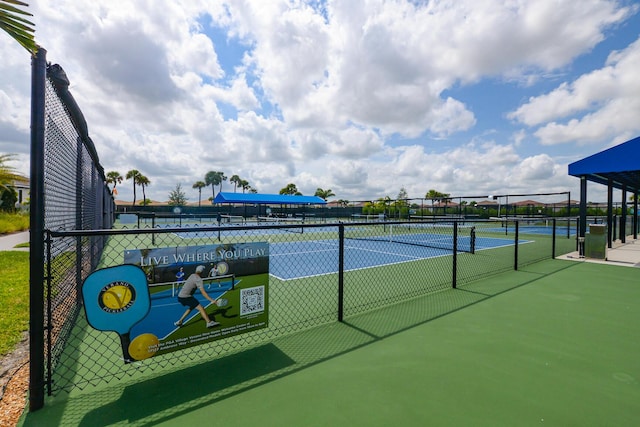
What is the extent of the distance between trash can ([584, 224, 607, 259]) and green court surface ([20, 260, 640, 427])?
6.81m

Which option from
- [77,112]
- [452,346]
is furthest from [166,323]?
[452,346]

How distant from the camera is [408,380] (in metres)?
3.19

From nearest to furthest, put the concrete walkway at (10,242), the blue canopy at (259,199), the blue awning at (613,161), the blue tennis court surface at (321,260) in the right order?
the blue tennis court surface at (321,260)
the blue awning at (613,161)
the concrete walkway at (10,242)
the blue canopy at (259,199)

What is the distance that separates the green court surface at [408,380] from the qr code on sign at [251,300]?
52cm

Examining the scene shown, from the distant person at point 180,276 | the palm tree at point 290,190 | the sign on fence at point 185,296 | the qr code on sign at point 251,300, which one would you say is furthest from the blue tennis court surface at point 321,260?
the palm tree at point 290,190

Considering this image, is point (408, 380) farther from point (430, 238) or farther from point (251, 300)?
point (430, 238)

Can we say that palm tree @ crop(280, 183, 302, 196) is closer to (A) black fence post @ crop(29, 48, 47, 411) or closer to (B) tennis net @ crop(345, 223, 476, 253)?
(B) tennis net @ crop(345, 223, 476, 253)

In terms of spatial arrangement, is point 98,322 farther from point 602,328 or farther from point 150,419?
point 602,328

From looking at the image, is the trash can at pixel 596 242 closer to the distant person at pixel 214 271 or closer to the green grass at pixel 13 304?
the distant person at pixel 214 271

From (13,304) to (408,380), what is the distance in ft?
20.8

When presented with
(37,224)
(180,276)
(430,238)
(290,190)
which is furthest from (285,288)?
(290,190)

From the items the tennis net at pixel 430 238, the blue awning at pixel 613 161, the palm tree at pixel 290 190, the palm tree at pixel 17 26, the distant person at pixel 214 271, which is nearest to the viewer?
the palm tree at pixel 17 26

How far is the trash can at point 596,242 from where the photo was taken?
10.6 meters

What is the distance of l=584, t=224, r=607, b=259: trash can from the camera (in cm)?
1055
